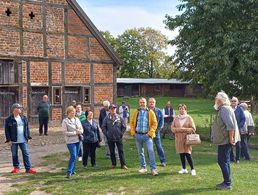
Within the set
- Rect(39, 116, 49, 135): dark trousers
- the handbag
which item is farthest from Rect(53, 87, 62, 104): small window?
the handbag

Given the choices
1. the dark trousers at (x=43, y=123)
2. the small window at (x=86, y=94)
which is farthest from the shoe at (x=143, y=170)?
the small window at (x=86, y=94)

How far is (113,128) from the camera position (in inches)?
382

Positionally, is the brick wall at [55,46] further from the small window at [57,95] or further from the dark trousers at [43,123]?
the dark trousers at [43,123]

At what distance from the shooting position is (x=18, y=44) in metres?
19.2

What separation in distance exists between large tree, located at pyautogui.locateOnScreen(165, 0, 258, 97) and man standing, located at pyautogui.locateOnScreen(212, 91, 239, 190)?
8.77 meters

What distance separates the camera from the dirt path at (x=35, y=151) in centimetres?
855

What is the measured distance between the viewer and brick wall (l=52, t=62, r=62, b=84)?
20375 mm

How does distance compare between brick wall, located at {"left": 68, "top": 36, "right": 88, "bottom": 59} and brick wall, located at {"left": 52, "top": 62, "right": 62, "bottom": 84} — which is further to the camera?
brick wall, located at {"left": 68, "top": 36, "right": 88, "bottom": 59}

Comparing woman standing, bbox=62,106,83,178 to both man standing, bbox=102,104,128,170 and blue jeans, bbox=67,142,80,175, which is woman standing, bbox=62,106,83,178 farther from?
man standing, bbox=102,104,128,170

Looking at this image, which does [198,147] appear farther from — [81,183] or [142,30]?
[142,30]

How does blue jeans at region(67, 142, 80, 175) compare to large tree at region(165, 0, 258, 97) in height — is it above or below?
below

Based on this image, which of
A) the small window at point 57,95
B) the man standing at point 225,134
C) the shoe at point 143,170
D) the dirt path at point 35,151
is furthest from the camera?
the small window at point 57,95

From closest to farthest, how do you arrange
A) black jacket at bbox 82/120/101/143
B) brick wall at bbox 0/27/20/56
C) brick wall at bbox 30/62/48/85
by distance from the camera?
black jacket at bbox 82/120/101/143 < brick wall at bbox 0/27/20/56 < brick wall at bbox 30/62/48/85

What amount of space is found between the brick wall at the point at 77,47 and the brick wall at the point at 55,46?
17.2 inches
